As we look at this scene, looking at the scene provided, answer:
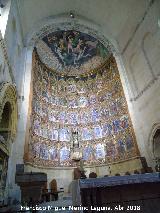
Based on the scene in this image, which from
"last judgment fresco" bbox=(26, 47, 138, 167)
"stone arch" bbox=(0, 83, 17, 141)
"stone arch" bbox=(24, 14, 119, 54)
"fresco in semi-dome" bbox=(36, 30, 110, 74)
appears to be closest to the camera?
"stone arch" bbox=(0, 83, 17, 141)

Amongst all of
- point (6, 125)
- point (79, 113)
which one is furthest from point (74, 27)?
point (6, 125)

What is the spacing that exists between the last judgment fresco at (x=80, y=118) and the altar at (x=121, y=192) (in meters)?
8.70

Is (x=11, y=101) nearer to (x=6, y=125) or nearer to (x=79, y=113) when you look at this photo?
(x=6, y=125)

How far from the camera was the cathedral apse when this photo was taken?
15719mm

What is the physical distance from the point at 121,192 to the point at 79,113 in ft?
46.2

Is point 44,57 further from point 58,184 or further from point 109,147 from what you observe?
point 58,184

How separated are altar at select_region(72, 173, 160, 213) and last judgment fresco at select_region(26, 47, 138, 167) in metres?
8.70

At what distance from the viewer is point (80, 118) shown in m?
19.0

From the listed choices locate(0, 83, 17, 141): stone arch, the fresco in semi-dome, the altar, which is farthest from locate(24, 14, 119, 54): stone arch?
the altar

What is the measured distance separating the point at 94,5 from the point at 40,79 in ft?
30.9

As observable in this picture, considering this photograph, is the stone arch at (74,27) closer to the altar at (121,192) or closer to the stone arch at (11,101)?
the stone arch at (11,101)

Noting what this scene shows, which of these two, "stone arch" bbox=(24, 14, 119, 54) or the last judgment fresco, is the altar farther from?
"stone arch" bbox=(24, 14, 119, 54)

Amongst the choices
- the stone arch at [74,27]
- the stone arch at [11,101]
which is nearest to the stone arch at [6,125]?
the stone arch at [11,101]

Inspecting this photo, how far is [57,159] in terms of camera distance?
52.4ft
